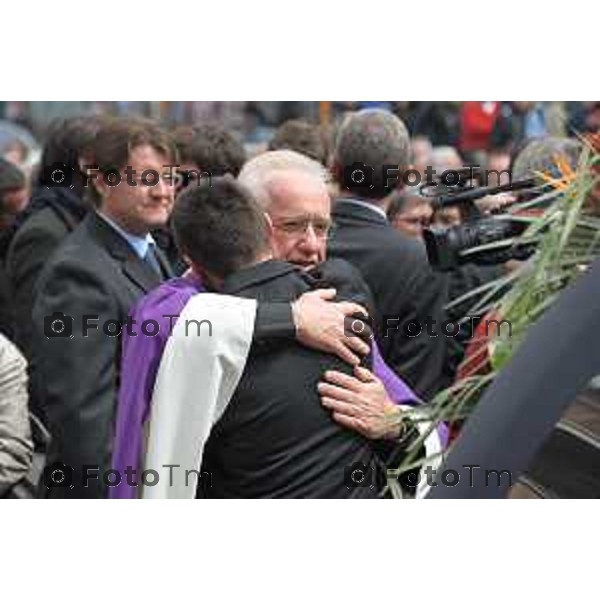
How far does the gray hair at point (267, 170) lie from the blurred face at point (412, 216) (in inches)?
58.8

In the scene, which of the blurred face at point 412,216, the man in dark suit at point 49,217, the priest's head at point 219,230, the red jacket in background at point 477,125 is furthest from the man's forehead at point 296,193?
the red jacket in background at point 477,125

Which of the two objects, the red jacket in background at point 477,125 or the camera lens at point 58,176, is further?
the red jacket in background at point 477,125

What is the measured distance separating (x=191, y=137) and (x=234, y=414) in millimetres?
2356

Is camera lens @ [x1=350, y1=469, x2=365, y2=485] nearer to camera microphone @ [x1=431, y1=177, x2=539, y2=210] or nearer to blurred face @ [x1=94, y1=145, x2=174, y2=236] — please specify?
camera microphone @ [x1=431, y1=177, x2=539, y2=210]

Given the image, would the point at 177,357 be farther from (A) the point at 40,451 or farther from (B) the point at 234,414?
(A) the point at 40,451

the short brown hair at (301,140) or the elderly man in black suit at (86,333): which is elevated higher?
the short brown hair at (301,140)

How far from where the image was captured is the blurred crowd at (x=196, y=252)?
2979 millimetres

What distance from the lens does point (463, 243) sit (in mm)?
3025

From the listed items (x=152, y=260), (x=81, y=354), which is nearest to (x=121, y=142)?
(x=152, y=260)

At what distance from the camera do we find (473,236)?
9.80ft

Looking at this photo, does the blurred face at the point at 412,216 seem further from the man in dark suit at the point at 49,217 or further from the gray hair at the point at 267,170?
the gray hair at the point at 267,170

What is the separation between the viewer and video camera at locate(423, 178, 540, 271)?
2.68m

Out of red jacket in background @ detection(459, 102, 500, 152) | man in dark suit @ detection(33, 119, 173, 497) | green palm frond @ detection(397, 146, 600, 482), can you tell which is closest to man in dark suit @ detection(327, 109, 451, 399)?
man in dark suit @ detection(33, 119, 173, 497)
